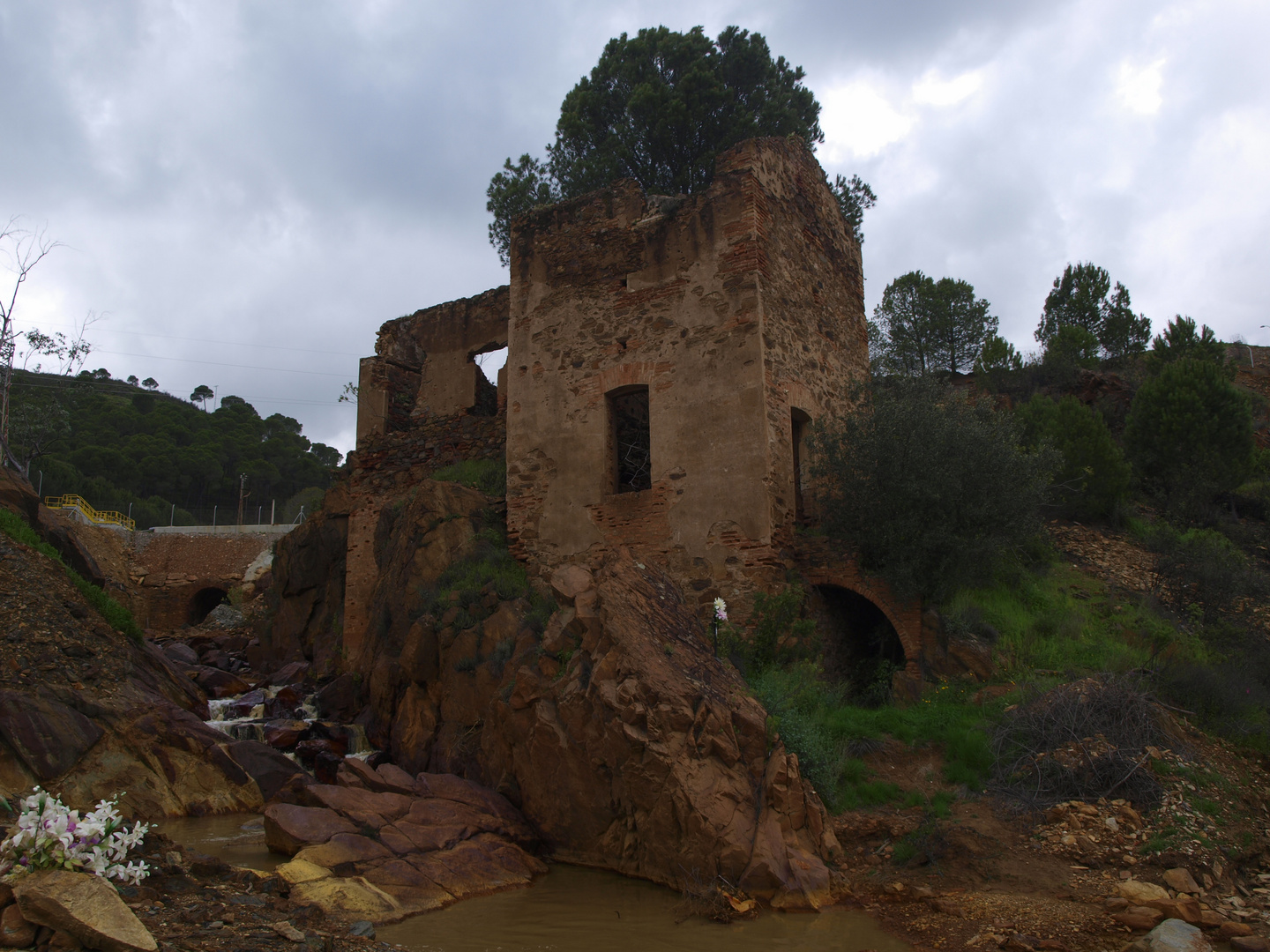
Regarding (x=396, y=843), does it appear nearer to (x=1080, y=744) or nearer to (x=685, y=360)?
(x=1080, y=744)

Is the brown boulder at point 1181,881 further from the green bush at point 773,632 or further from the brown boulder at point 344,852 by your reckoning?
the brown boulder at point 344,852

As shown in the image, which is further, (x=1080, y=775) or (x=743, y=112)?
(x=743, y=112)

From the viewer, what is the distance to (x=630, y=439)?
13516 millimetres

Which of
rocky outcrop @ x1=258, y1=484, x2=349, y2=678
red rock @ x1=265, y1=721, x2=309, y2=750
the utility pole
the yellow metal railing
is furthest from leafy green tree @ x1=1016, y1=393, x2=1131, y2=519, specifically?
the utility pole

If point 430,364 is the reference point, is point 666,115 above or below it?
above

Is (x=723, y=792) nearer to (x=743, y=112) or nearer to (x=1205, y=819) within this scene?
(x=1205, y=819)

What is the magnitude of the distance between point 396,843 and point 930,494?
7086mm

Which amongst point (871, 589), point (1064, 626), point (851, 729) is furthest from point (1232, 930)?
point (871, 589)

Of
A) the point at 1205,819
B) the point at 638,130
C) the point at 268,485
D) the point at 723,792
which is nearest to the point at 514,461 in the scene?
the point at 723,792

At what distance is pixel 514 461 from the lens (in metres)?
13.1

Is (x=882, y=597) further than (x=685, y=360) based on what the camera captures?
No

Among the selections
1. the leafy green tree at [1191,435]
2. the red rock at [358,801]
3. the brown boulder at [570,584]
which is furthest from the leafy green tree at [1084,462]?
the red rock at [358,801]

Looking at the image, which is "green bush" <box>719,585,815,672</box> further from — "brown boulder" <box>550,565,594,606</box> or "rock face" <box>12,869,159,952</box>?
"rock face" <box>12,869,159,952</box>

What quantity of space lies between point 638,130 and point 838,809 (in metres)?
17.9
